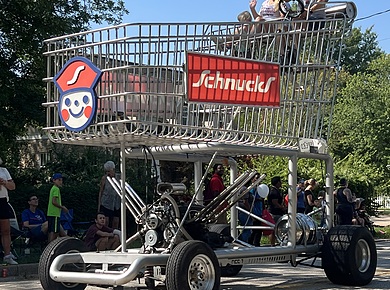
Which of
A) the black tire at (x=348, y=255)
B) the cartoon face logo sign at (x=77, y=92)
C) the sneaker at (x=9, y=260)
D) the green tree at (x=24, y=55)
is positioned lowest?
the sneaker at (x=9, y=260)

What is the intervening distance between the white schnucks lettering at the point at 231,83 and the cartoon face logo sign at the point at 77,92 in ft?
3.54

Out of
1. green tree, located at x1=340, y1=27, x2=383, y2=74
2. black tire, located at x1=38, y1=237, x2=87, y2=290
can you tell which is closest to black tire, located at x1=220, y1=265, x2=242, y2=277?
black tire, located at x1=38, y1=237, x2=87, y2=290

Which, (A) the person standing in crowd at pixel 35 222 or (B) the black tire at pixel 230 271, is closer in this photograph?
(B) the black tire at pixel 230 271

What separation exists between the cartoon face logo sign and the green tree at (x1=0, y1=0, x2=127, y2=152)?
34.0 ft

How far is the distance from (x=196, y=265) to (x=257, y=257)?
119 centimetres

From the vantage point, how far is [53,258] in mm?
8156

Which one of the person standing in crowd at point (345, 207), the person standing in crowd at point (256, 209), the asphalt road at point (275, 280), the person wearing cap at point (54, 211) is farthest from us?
the person standing in crowd at point (345, 207)

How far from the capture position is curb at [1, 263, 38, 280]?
11.5 meters

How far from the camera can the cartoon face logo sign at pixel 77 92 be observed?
752cm

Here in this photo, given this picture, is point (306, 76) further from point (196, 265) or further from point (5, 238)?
point (5, 238)

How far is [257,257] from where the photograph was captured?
849cm

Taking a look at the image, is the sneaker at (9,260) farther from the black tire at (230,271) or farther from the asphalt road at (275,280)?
the black tire at (230,271)

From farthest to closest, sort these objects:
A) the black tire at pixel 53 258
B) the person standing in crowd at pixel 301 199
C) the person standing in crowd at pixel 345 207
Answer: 1. the person standing in crowd at pixel 345 207
2. the person standing in crowd at pixel 301 199
3. the black tire at pixel 53 258

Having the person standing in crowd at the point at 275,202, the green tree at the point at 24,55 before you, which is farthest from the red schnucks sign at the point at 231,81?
the green tree at the point at 24,55
